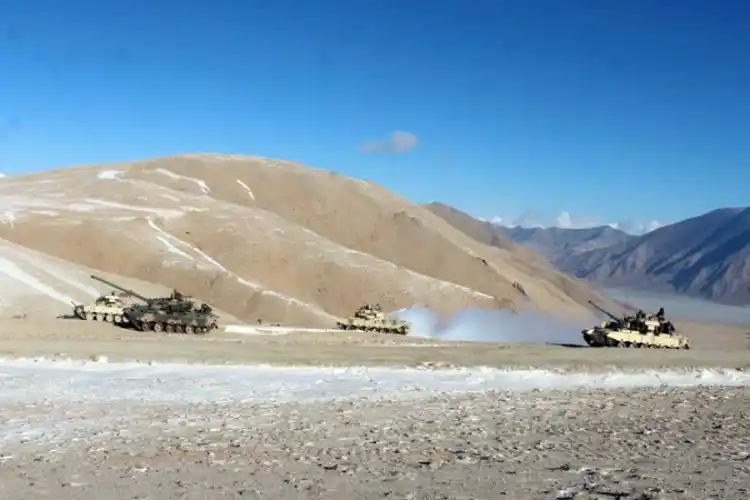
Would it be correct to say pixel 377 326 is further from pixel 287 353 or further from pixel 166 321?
pixel 287 353

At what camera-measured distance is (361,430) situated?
1528 centimetres

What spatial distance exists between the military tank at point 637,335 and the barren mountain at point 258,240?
2954cm

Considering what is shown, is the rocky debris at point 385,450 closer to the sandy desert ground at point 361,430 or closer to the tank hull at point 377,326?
the sandy desert ground at point 361,430

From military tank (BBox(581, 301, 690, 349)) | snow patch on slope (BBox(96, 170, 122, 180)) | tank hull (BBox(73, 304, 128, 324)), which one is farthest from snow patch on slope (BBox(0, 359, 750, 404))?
snow patch on slope (BBox(96, 170, 122, 180))

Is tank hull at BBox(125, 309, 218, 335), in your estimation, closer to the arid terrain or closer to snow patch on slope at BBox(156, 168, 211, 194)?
the arid terrain

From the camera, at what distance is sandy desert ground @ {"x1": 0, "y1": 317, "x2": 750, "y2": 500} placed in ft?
35.8

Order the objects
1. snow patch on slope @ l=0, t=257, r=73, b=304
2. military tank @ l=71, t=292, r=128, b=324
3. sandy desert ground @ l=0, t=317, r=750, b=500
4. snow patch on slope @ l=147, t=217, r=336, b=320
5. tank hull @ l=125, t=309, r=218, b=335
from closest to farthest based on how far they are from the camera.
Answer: sandy desert ground @ l=0, t=317, r=750, b=500, tank hull @ l=125, t=309, r=218, b=335, military tank @ l=71, t=292, r=128, b=324, snow patch on slope @ l=0, t=257, r=73, b=304, snow patch on slope @ l=147, t=217, r=336, b=320

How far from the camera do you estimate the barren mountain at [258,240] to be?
85688mm

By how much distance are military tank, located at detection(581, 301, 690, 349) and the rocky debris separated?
30.3 metres

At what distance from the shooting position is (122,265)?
3455 inches

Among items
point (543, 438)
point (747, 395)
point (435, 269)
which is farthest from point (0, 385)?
point (435, 269)

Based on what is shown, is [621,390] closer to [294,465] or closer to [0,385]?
[294,465]

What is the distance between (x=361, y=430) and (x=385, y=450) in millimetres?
2020

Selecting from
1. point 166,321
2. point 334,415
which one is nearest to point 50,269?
point 166,321
